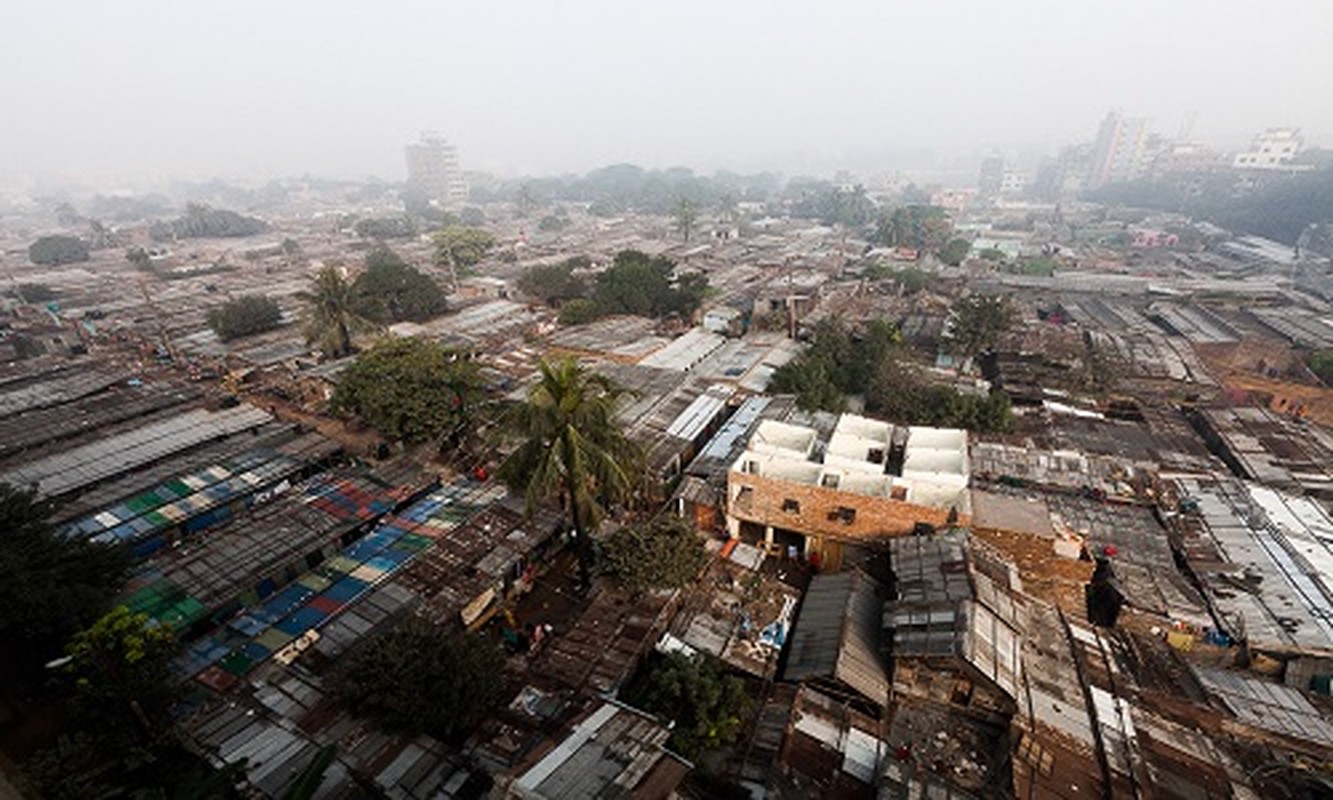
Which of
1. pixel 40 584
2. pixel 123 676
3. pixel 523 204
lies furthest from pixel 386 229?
pixel 123 676

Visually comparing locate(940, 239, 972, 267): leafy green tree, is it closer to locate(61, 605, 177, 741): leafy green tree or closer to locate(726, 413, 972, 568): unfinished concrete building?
locate(726, 413, 972, 568): unfinished concrete building

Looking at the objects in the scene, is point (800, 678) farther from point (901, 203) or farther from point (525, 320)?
point (901, 203)

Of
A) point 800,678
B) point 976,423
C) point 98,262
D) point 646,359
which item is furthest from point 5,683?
point 98,262

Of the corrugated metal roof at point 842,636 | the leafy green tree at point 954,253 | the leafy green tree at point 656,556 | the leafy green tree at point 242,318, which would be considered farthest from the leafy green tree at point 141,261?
the leafy green tree at point 954,253

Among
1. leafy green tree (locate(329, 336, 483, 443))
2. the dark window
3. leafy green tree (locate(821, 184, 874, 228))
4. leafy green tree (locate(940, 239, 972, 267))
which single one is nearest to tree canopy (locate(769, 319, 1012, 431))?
the dark window

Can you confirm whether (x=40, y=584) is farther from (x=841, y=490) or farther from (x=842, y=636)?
(x=841, y=490)

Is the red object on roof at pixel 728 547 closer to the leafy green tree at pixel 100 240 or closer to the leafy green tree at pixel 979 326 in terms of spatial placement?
the leafy green tree at pixel 979 326
